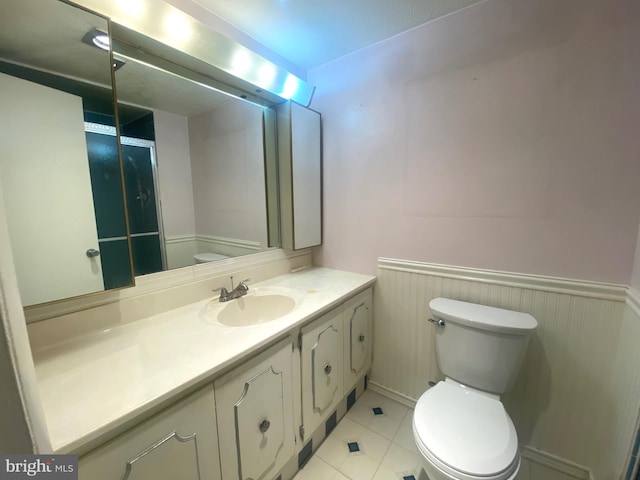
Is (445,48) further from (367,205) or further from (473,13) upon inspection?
(367,205)

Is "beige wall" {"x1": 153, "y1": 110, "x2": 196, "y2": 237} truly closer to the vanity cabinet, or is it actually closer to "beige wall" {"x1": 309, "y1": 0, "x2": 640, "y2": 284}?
the vanity cabinet

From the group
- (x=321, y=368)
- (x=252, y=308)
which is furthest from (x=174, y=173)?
(x=321, y=368)

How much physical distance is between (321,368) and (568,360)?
3.84 ft

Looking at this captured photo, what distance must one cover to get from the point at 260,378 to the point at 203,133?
1.26m

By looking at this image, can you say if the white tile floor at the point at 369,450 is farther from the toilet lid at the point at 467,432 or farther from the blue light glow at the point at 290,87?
the blue light glow at the point at 290,87

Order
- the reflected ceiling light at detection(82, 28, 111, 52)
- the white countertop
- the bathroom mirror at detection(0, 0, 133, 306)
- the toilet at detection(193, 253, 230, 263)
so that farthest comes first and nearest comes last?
the toilet at detection(193, 253, 230, 263)
the reflected ceiling light at detection(82, 28, 111, 52)
the bathroom mirror at detection(0, 0, 133, 306)
the white countertop

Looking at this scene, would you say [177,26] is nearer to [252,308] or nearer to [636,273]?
[252,308]

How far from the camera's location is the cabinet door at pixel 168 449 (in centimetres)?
62

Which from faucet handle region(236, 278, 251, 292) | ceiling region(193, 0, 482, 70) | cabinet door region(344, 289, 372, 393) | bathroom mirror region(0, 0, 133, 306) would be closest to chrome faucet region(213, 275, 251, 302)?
faucet handle region(236, 278, 251, 292)

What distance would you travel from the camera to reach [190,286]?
1.30 m

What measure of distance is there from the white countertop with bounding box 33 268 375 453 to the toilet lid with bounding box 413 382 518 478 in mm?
622

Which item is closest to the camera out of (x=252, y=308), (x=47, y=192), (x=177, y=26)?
(x=47, y=192)

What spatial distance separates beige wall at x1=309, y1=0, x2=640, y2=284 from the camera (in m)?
1.06

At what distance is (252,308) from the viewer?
56.2 inches
